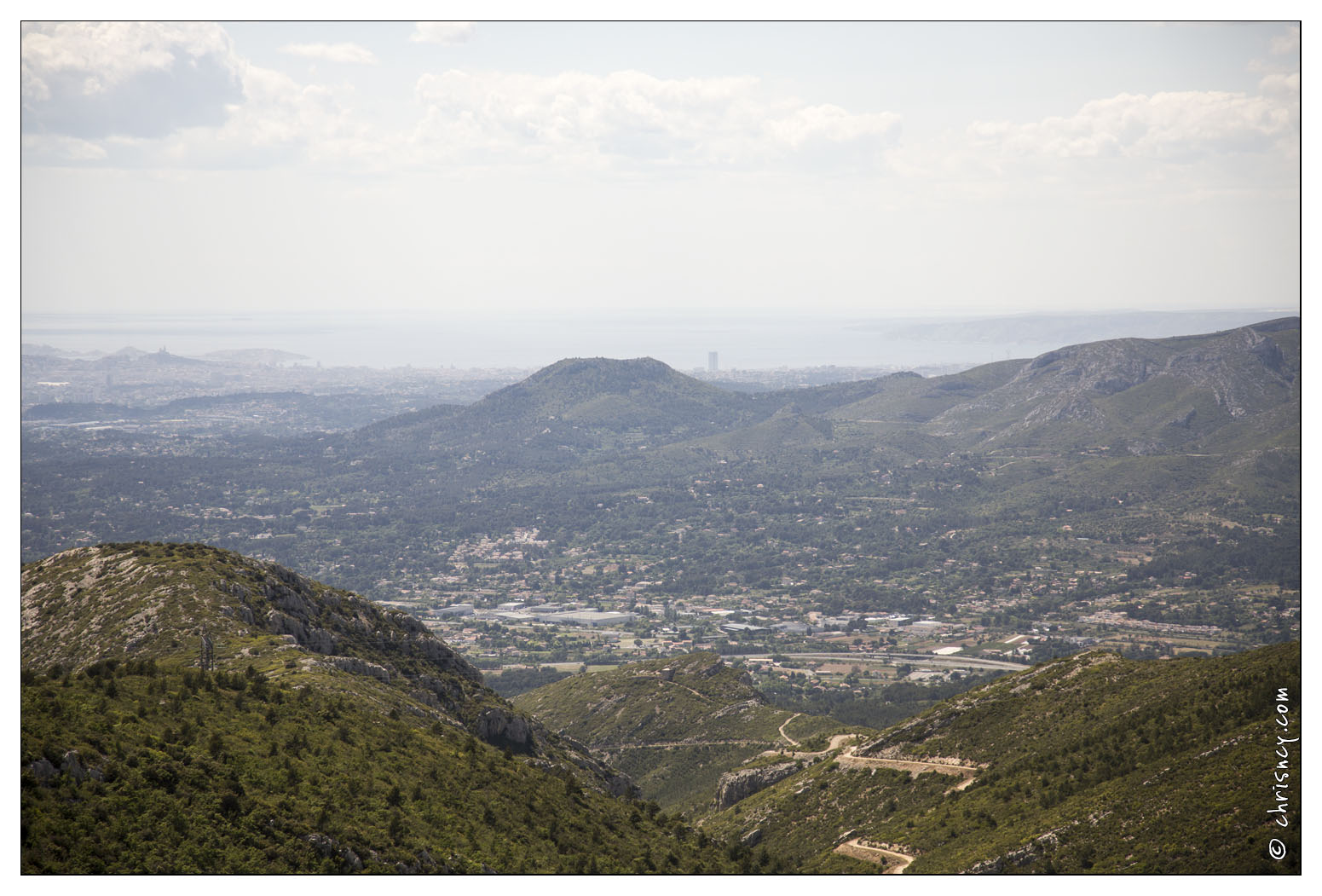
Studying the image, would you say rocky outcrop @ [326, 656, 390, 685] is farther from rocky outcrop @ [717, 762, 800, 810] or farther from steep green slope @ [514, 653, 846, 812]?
steep green slope @ [514, 653, 846, 812]

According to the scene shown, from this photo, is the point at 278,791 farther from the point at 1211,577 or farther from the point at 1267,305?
the point at 1211,577

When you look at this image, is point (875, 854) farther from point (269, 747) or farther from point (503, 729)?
point (269, 747)

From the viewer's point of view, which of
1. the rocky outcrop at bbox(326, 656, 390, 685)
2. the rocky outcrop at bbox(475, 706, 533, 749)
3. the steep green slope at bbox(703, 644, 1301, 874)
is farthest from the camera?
the rocky outcrop at bbox(475, 706, 533, 749)

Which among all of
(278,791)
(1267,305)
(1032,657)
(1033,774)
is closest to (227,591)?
(278,791)

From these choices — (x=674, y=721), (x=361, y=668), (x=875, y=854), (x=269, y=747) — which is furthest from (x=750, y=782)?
(x=269, y=747)

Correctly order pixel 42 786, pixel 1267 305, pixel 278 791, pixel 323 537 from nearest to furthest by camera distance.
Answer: pixel 42 786 < pixel 278 791 < pixel 1267 305 < pixel 323 537

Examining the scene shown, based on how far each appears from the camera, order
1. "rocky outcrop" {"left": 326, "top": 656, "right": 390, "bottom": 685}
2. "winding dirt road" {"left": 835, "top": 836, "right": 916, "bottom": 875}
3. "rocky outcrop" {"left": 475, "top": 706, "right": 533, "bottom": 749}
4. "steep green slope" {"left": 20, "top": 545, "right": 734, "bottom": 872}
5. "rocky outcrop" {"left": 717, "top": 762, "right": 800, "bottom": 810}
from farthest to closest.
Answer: "rocky outcrop" {"left": 717, "top": 762, "right": 800, "bottom": 810}
"rocky outcrop" {"left": 475, "top": 706, "right": 533, "bottom": 749}
"rocky outcrop" {"left": 326, "top": 656, "right": 390, "bottom": 685}
"winding dirt road" {"left": 835, "top": 836, "right": 916, "bottom": 875}
"steep green slope" {"left": 20, "top": 545, "right": 734, "bottom": 872}

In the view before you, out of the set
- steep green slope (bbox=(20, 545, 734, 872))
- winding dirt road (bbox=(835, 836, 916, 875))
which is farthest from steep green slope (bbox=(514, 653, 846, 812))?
winding dirt road (bbox=(835, 836, 916, 875))

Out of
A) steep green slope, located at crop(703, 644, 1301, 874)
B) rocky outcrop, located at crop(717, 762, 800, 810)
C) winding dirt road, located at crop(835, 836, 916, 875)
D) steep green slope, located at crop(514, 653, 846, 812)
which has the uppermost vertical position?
steep green slope, located at crop(703, 644, 1301, 874)
